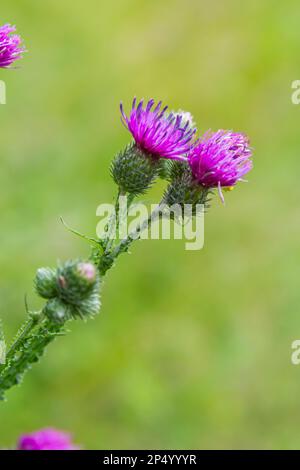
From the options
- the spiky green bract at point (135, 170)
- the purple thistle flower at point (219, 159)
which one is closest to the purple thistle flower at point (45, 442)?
the spiky green bract at point (135, 170)

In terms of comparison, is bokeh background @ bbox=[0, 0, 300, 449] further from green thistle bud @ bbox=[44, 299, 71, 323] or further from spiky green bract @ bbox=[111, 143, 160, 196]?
green thistle bud @ bbox=[44, 299, 71, 323]

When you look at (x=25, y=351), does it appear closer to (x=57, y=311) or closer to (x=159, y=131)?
(x=57, y=311)

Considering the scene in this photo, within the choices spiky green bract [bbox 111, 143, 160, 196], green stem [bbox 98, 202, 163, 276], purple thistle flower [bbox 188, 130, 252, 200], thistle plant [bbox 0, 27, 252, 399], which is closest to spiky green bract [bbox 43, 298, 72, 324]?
thistle plant [bbox 0, 27, 252, 399]

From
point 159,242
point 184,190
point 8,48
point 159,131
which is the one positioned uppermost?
point 159,242

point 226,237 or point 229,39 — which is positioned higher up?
point 229,39

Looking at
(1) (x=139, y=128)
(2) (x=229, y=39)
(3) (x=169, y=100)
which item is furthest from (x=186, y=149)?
(2) (x=229, y=39)

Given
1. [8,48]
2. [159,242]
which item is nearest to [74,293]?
[8,48]

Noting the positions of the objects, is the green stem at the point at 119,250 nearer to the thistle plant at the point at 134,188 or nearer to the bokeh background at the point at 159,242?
the thistle plant at the point at 134,188

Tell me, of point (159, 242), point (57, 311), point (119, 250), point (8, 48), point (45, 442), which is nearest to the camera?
point (57, 311)
